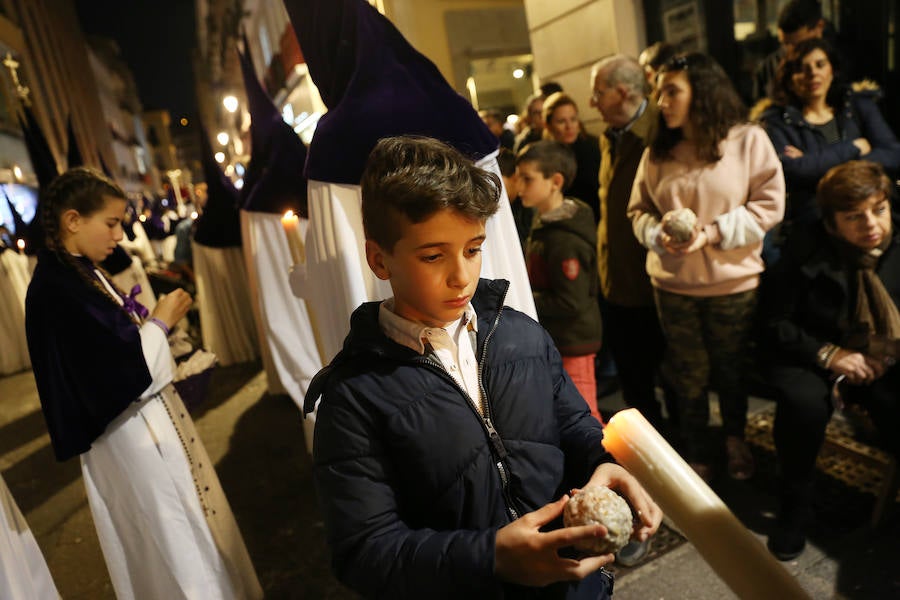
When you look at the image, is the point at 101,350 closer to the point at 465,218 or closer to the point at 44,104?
the point at 465,218

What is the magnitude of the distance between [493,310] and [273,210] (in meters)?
3.50

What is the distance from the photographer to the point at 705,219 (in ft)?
9.63

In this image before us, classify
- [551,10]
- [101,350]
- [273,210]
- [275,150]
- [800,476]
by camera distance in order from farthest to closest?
[551,10] < [273,210] < [275,150] < [800,476] < [101,350]

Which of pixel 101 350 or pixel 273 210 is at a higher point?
pixel 273 210

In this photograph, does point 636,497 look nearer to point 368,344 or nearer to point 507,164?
point 368,344

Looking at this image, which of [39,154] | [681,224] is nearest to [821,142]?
[681,224]

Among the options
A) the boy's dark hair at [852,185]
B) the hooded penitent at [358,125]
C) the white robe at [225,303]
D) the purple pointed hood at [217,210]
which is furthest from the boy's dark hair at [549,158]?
the white robe at [225,303]

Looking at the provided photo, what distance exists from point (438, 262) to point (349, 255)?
0.91m

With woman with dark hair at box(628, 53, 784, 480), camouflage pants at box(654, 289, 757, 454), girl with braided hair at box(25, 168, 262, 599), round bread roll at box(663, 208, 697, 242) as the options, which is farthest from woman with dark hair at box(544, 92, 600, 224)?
girl with braided hair at box(25, 168, 262, 599)

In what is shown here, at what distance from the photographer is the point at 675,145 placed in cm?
301

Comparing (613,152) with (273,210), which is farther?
(273,210)

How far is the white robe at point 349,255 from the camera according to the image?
205 centimetres

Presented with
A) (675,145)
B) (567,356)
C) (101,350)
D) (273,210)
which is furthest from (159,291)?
→ (675,145)

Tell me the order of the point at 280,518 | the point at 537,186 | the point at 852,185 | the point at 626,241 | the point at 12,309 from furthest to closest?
the point at 12,309, the point at 280,518, the point at 626,241, the point at 537,186, the point at 852,185
